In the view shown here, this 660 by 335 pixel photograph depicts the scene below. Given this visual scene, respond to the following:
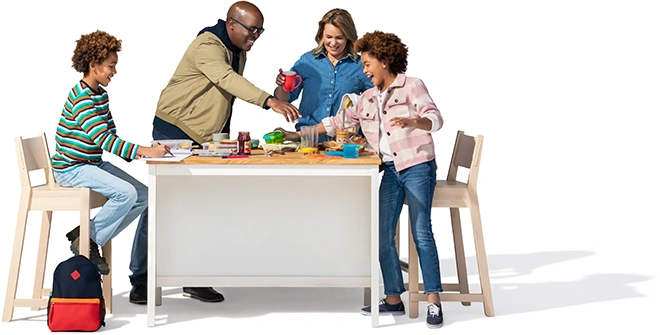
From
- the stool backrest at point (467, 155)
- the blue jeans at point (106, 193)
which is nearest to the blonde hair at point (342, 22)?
the stool backrest at point (467, 155)

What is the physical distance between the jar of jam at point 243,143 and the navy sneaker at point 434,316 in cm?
132

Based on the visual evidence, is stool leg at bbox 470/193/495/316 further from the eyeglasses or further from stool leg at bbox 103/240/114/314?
stool leg at bbox 103/240/114/314

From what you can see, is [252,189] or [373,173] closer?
[373,173]

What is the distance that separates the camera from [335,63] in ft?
23.3

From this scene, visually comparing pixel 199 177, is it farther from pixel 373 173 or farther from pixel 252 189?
pixel 373 173

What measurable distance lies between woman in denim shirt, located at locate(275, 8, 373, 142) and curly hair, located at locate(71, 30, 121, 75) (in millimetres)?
1115

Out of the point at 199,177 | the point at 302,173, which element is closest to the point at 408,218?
the point at 302,173

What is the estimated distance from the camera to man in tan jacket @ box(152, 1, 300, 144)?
6.98 metres

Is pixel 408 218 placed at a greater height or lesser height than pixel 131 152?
lesser

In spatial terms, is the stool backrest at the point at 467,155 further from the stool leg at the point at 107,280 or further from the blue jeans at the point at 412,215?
the stool leg at the point at 107,280

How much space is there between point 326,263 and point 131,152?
127 cm

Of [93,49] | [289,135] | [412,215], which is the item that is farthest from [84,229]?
[412,215]

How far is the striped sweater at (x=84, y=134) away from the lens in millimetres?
6406

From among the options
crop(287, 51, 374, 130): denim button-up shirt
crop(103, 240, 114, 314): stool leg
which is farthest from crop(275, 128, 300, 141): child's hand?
crop(103, 240, 114, 314): stool leg
